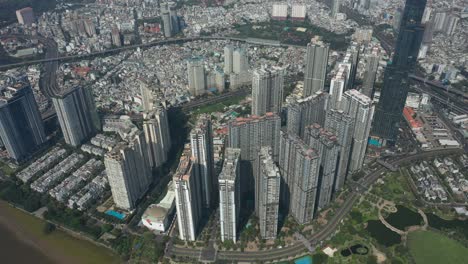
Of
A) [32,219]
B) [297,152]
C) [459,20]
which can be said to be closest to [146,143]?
[32,219]

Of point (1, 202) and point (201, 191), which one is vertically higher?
point (201, 191)

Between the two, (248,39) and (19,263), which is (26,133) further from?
(248,39)

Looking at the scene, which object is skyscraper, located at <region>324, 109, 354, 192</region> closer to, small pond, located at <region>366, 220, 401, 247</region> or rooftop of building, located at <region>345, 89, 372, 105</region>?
rooftop of building, located at <region>345, 89, 372, 105</region>

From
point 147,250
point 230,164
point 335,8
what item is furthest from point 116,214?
point 335,8

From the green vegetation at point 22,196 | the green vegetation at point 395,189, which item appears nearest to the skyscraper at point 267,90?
the green vegetation at point 395,189

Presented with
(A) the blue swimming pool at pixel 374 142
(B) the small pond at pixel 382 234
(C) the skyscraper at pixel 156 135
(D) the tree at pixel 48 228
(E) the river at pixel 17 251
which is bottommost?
(E) the river at pixel 17 251

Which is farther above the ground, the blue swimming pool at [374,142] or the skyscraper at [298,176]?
the skyscraper at [298,176]

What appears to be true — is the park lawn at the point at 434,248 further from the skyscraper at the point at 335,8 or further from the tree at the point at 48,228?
the skyscraper at the point at 335,8
